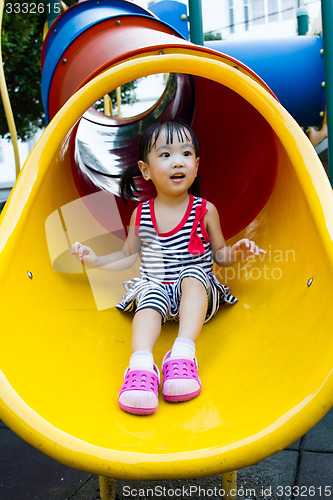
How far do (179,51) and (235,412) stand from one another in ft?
3.54

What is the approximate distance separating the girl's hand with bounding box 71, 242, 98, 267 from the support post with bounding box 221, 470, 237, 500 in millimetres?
717

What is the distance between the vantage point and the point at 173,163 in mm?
1553

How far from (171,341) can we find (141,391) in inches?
13.1

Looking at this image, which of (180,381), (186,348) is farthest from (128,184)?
(180,381)

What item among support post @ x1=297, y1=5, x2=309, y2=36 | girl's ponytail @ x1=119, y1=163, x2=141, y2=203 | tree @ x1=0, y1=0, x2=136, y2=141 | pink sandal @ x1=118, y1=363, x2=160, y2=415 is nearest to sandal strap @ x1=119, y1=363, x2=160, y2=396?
pink sandal @ x1=118, y1=363, x2=160, y2=415

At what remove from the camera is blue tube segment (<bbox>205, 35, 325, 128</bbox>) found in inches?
116

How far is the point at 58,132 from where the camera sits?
1.41m

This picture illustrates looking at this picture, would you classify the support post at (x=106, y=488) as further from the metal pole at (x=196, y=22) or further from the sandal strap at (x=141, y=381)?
the metal pole at (x=196, y=22)

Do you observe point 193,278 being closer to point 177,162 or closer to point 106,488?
point 177,162

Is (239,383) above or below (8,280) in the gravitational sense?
below

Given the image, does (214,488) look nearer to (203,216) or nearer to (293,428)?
(293,428)

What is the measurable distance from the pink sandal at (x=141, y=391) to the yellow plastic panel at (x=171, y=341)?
0.02 meters

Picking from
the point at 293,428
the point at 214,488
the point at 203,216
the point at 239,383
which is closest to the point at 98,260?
the point at 203,216

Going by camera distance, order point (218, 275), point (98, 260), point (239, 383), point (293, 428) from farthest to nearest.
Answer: point (218, 275), point (98, 260), point (239, 383), point (293, 428)
